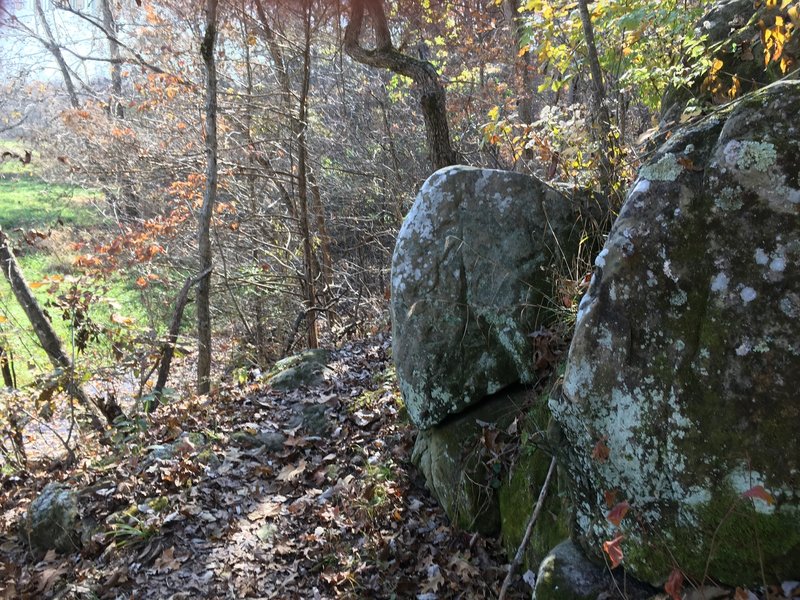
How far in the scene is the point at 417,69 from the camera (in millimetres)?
6602

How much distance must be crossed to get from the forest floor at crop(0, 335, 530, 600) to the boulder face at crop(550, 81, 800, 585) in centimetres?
132

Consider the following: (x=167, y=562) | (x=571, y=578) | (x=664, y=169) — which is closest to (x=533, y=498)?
(x=571, y=578)

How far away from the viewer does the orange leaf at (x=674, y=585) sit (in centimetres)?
230

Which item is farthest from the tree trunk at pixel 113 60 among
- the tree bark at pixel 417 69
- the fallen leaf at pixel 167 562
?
the fallen leaf at pixel 167 562

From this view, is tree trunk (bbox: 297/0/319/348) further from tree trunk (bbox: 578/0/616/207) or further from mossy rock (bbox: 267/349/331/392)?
tree trunk (bbox: 578/0/616/207)

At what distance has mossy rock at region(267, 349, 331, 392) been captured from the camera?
22.7ft

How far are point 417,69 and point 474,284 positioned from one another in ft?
11.1

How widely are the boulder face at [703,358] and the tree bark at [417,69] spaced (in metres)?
4.21

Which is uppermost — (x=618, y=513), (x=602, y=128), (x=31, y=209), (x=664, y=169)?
(x=31, y=209)

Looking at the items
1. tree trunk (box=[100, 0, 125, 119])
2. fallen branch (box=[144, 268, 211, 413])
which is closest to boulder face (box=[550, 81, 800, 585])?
fallen branch (box=[144, 268, 211, 413])

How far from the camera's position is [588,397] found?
8.89 feet

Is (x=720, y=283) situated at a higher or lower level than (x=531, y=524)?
higher

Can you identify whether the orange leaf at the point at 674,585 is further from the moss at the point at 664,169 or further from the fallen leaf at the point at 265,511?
the fallen leaf at the point at 265,511

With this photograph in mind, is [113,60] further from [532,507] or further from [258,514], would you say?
[532,507]
